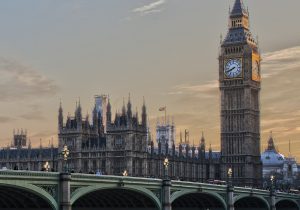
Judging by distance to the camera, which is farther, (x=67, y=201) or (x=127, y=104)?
(x=127, y=104)

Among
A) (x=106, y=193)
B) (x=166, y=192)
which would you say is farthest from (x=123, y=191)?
(x=166, y=192)

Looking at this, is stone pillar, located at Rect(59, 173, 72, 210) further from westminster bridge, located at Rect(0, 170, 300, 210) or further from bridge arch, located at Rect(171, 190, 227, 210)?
bridge arch, located at Rect(171, 190, 227, 210)

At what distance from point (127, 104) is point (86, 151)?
14.4 meters

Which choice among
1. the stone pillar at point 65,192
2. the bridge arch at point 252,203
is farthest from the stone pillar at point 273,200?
the stone pillar at point 65,192

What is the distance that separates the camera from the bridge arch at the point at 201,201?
108688mm

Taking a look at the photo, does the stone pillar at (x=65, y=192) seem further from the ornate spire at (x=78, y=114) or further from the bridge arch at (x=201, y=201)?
the ornate spire at (x=78, y=114)

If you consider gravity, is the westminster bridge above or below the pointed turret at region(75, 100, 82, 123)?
below

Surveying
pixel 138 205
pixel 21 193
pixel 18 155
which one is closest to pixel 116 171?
pixel 18 155

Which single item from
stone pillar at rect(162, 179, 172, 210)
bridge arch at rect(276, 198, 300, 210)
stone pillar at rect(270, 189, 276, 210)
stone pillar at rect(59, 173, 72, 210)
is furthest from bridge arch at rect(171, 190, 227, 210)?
bridge arch at rect(276, 198, 300, 210)

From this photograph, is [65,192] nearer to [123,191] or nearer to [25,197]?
[25,197]

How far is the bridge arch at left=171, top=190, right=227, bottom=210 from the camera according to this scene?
10869cm

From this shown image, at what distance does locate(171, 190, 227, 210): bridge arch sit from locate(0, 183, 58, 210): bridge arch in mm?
34342

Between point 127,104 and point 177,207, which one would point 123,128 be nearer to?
point 127,104

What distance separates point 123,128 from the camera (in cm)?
17512
